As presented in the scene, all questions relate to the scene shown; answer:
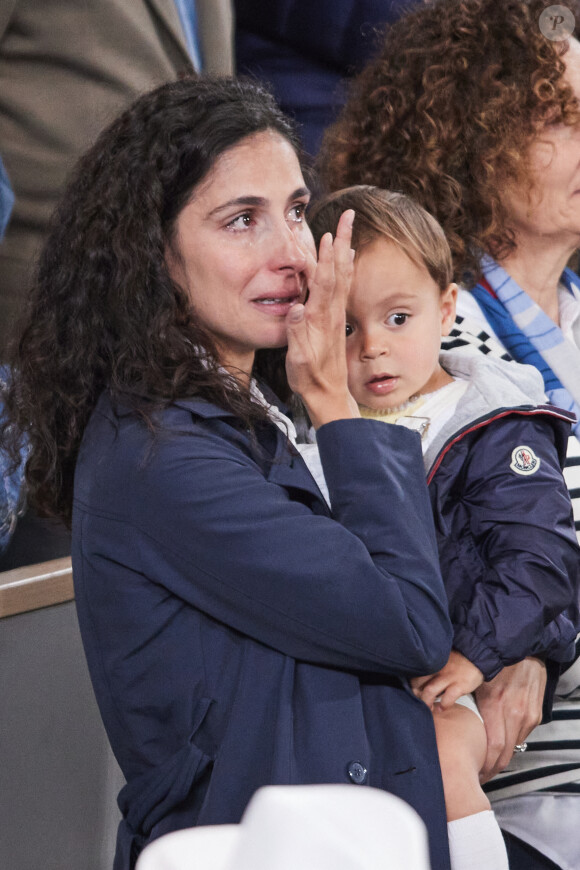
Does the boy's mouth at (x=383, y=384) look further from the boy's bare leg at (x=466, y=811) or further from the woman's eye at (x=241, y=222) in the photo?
the boy's bare leg at (x=466, y=811)

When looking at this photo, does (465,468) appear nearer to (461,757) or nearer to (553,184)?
(461,757)

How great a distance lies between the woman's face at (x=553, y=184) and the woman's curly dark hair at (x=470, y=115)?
2cm

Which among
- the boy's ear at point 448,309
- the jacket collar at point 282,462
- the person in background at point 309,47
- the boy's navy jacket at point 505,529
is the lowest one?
the boy's navy jacket at point 505,529

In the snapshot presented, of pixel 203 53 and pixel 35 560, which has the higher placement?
→ pixel 203 53

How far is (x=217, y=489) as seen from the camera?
1005 millimetres

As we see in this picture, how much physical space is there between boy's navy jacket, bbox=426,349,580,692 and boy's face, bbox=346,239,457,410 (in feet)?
0.29

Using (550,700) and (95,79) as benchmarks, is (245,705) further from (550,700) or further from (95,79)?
(95,79)

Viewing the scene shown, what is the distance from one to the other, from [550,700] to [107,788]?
0.82 metres

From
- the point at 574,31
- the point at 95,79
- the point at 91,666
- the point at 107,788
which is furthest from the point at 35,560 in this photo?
the point at 574,31

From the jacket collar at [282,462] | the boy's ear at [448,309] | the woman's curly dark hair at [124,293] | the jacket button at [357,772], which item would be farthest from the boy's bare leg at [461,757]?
the boy's ear at [448,309]

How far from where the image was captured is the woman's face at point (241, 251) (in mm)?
1174

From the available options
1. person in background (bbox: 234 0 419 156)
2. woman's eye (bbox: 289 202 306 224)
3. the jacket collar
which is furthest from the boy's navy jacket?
person in background (bbox: 234 0 419 156)

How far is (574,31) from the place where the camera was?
1.83 m

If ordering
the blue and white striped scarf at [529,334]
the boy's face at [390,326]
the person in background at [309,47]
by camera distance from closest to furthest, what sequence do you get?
the boy's face at [390,326] → the blue and white striped scarf at [529,334] → the person in background at [309,47]
